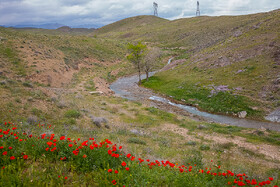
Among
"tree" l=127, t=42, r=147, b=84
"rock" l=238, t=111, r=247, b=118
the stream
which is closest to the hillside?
"rock" l=238, t=111, r=247, b=118

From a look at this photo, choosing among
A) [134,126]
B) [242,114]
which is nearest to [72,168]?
[134,126]

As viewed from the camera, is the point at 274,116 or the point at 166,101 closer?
the point at 274,116

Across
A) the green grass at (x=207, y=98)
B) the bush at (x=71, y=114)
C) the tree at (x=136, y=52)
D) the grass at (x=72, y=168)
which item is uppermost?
the tree at (x=136, y=52)

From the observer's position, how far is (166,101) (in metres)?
29.1

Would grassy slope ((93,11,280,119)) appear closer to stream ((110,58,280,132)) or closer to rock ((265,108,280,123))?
rock ((265,108,280,123))

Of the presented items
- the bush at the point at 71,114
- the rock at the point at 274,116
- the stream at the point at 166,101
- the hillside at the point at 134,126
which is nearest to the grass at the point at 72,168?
the hillside at the point at 134,126

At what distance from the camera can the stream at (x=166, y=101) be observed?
1953 centimetres

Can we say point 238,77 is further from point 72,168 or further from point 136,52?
point 72,168

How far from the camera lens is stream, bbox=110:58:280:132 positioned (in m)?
19.5

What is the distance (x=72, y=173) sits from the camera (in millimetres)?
4527

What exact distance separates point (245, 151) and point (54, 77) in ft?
112

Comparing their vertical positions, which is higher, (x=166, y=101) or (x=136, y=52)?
(x=136, y=52)

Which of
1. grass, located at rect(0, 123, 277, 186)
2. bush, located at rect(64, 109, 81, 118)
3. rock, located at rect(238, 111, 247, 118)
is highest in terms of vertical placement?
grass, located at rect(0, 123, 277, 186)

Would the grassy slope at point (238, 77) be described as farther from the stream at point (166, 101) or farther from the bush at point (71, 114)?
the bush at point (71, 114)
